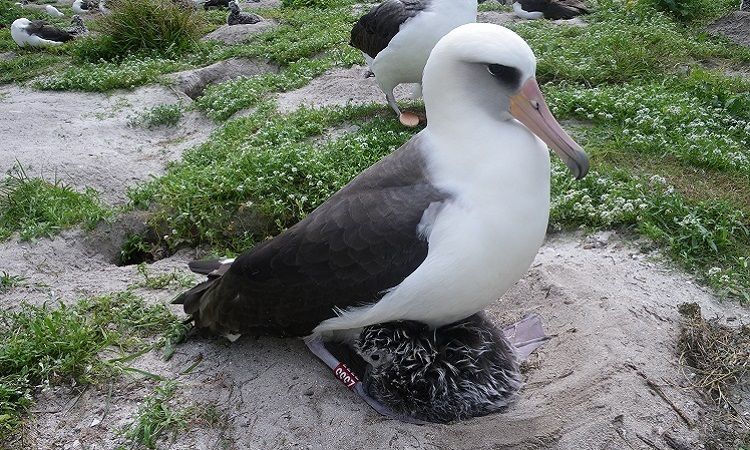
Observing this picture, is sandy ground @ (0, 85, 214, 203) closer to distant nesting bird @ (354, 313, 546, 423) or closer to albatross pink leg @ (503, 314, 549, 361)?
distant nesting bird @ (354, 313, 546, 423)

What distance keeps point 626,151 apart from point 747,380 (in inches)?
89.2

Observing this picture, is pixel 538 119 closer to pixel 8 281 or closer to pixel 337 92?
pixel 8 281

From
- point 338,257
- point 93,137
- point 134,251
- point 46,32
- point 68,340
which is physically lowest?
point 46,32

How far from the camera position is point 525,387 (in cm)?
335

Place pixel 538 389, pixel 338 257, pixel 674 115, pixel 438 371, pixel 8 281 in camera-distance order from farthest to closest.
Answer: pixel 674 115, pixel 8 281, pixel 538 389, pixel 438 371, pixel 338 257

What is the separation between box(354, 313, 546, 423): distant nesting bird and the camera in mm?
3170

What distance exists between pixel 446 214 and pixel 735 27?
723 cm

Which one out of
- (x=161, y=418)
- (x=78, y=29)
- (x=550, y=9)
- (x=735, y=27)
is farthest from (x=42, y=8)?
(x=161, y=418)

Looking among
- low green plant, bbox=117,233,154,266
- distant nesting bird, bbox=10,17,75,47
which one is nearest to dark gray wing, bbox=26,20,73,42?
distant nesting bird, bbox=10,17,75,47

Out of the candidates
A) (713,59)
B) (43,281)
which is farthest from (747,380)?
(713,59)

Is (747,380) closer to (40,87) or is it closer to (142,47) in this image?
(40,87)

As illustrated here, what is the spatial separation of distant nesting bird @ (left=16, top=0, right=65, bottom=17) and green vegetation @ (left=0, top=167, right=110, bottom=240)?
11.6 m

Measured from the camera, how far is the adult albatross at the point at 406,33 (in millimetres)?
5953

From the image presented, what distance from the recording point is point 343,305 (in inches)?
119
